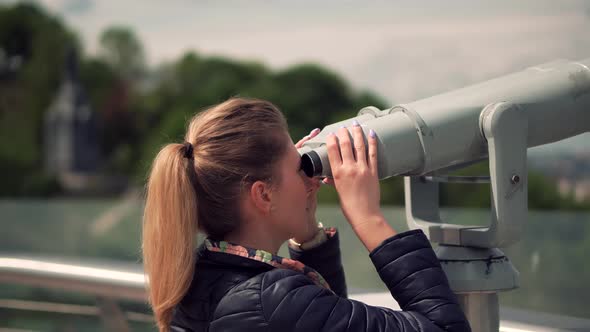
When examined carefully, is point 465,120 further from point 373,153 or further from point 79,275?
point 79,275

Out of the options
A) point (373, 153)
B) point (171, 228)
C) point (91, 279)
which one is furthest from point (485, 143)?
point (91, 279)

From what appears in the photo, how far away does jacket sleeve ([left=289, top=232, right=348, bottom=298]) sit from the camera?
6.11ft

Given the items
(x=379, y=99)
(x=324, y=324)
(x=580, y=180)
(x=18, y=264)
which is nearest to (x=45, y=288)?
(x=18, y=264)

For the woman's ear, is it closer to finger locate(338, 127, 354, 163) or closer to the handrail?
finger locate(338, 127, 354, 163)

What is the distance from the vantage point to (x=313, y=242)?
1870 mm

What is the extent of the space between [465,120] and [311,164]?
0.95 ft

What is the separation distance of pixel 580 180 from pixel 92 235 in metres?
33.0

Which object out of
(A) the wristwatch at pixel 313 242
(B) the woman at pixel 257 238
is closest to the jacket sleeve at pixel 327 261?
(A) the wristwatch at pixel 313 242

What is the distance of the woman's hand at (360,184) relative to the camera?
57.8 inches

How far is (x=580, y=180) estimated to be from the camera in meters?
35.4

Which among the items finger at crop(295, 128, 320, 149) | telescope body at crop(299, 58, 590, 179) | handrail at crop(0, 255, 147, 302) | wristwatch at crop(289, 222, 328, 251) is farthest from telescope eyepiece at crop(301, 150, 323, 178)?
handrail at crop(0, 255, 147, 302)

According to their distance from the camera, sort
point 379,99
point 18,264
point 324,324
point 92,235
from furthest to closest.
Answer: point 379,99 < point 92,235 < point 18,264 < point 324,324

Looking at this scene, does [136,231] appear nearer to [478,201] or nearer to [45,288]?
[45,288]

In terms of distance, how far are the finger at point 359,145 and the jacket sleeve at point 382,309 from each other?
0.15m
